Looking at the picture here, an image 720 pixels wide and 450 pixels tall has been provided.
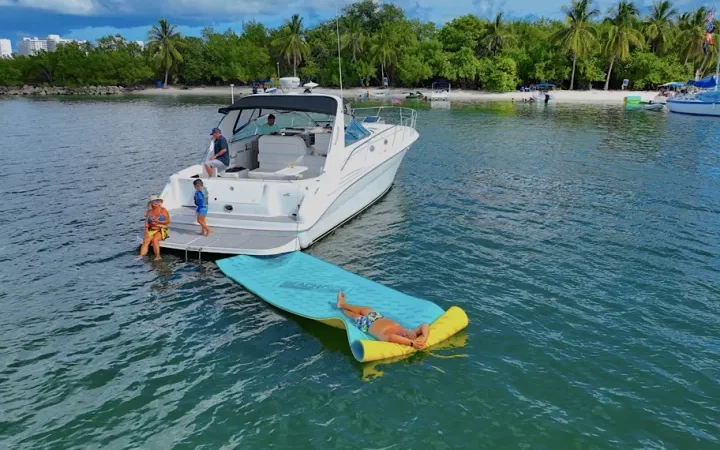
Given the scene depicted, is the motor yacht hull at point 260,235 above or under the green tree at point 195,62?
under

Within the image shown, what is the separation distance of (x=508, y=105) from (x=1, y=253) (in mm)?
54290

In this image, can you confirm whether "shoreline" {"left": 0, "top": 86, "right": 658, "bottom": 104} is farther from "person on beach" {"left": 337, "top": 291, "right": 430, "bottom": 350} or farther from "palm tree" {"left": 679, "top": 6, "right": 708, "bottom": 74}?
"person on beach" {"left": 337, "top": 291, "right": 430, "bottom": 350}

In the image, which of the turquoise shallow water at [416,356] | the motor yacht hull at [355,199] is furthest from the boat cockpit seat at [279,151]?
the turquoise shallow water at [416,356]

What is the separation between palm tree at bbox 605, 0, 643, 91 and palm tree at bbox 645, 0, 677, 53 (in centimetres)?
451

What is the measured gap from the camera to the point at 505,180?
20.8 m

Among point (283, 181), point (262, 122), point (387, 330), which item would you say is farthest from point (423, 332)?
point (262, 122)

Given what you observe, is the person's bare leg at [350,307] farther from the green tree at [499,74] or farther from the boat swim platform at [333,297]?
the green tree at [499,74]

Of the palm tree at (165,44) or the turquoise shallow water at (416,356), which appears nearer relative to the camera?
the turquoise shallow water at (416,356)

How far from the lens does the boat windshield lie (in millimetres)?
16172

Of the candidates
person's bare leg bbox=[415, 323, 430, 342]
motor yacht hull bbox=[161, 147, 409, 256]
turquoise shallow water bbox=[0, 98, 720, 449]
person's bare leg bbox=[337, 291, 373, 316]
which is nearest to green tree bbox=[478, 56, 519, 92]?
turquoise shallow water bbox=[0, 98, 720, 449]

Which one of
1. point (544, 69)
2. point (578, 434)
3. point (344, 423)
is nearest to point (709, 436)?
point (578, 434)

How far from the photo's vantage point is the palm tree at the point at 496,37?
3059 inches

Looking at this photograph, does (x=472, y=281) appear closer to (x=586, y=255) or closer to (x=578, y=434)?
(x=586, y=255)

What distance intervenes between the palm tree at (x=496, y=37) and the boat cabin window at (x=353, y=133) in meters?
67.8
